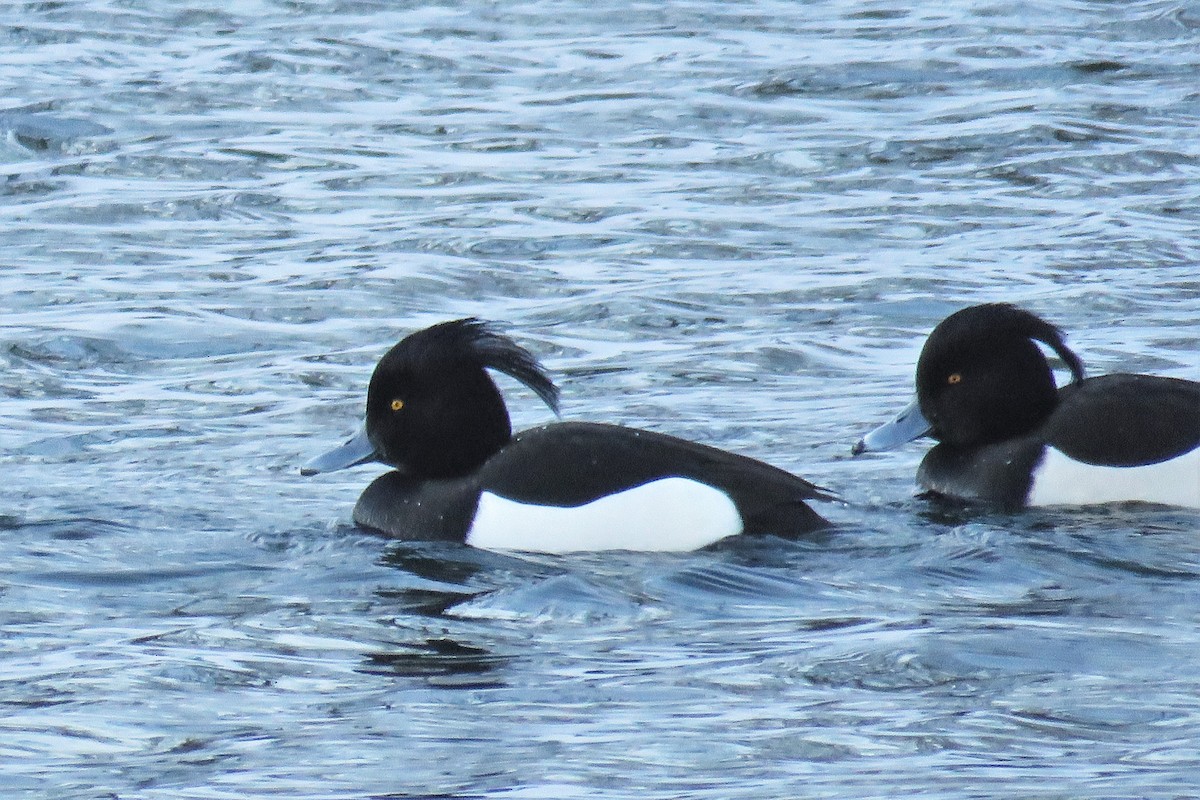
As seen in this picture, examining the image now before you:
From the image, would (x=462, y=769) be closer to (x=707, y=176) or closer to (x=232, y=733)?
(x=232, y=733)

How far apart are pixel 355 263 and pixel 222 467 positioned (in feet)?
12.0

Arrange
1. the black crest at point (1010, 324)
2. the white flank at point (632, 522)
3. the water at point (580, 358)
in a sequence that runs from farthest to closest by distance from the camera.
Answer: the black crest at point (1010, 324)
the white flank at point (632, 522)
the water at point (580, 358)

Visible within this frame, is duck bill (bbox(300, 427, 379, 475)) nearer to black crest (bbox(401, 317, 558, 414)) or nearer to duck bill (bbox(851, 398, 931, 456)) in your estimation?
black crest (bbox(401, 317, 558, 414))

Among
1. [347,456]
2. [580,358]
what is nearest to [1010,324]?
[347,456]

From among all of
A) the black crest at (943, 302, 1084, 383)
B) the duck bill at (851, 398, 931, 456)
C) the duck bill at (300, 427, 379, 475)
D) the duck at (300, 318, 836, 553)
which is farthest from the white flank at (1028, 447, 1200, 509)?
the duck bill at (300, 427, 379, 475)

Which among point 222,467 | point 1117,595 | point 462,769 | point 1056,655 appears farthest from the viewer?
point 222,467

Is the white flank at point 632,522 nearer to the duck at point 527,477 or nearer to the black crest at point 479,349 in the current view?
the duck at point 527,477

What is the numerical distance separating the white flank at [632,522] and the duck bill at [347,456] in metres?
0.77

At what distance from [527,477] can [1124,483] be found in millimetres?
2020

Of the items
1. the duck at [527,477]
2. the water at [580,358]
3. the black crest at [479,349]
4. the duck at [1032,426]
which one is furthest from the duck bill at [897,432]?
the black crest at [479,349]

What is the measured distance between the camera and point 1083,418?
817 centimetres

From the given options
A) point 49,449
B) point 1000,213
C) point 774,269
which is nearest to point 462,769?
point 49,449

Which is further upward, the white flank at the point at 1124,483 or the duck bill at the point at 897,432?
the duck bill at the point at 897,432

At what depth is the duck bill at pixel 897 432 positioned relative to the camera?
8.38 metres
